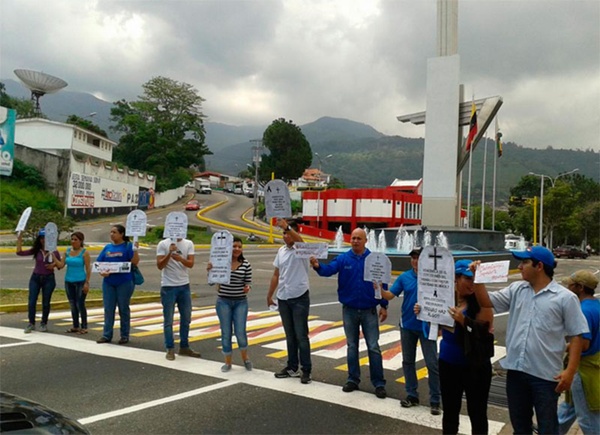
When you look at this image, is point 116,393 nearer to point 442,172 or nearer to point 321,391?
point 321,391

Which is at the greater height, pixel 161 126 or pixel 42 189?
pixel 161 126

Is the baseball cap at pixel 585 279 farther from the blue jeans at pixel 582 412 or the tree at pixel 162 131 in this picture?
the tree at pixel 162 131

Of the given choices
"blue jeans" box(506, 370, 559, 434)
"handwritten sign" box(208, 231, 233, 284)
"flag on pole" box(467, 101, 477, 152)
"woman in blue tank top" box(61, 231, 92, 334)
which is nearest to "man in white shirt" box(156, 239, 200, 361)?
"handwritten sign" box(208, 231, 233, 284)

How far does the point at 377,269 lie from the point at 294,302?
4.07 ft

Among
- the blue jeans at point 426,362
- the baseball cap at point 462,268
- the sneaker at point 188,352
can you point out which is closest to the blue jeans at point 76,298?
the sneaker at point 188,352

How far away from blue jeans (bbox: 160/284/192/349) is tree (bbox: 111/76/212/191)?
6656 centimetres

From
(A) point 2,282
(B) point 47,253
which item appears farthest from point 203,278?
(B) point 47,253

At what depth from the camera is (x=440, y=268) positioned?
15.3 ft

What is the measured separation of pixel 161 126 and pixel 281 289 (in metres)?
84.1

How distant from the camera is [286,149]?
87312mm

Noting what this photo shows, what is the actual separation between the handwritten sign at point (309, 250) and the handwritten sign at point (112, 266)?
3.33m

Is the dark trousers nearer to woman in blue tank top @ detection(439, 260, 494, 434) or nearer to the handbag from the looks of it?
woman in blue tank top @ detection(439, 260, 494, 434)

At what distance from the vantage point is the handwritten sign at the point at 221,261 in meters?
6.87

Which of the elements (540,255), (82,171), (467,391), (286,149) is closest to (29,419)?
(467,391)
